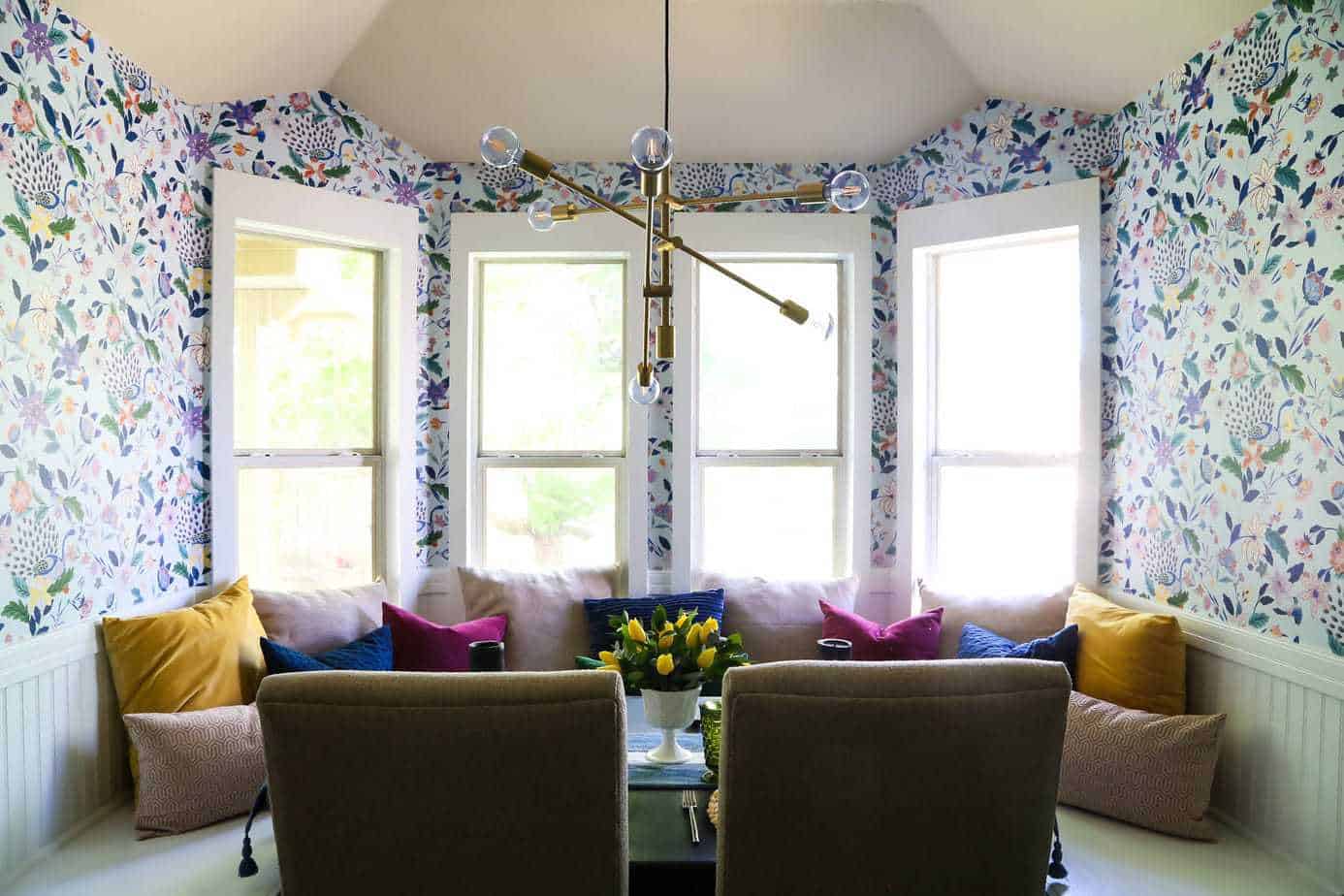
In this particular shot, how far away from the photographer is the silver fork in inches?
65.3

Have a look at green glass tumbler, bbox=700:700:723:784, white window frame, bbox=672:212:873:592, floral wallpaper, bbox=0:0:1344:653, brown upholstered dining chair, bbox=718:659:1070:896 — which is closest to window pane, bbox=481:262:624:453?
white window frame, bbox=672:212:873:592

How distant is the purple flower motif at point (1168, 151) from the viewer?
105 inches

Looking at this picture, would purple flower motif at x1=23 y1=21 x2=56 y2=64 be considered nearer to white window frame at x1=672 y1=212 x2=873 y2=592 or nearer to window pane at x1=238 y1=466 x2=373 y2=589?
window pane at x1=238 y1=466 x2=373 y2=589

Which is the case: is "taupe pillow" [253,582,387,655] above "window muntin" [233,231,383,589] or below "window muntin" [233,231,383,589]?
below

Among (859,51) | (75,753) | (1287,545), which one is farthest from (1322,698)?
(75,753)

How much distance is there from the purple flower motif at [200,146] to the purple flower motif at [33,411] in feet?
3.44

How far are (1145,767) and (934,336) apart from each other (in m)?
1.73

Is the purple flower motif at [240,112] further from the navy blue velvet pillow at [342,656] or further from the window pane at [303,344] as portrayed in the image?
the navy blue velvet pillow at [342,656]

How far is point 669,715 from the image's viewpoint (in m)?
1.98

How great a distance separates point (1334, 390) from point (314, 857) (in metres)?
2.29

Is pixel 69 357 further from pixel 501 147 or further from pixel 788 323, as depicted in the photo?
pixel 788 323

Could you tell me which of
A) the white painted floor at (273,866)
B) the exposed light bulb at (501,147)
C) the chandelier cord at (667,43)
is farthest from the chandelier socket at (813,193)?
the white painted floor at (273,866)

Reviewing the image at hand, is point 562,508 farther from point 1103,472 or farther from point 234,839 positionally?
point 1103,472

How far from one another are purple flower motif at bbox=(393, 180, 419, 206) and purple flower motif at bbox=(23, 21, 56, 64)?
126cm
